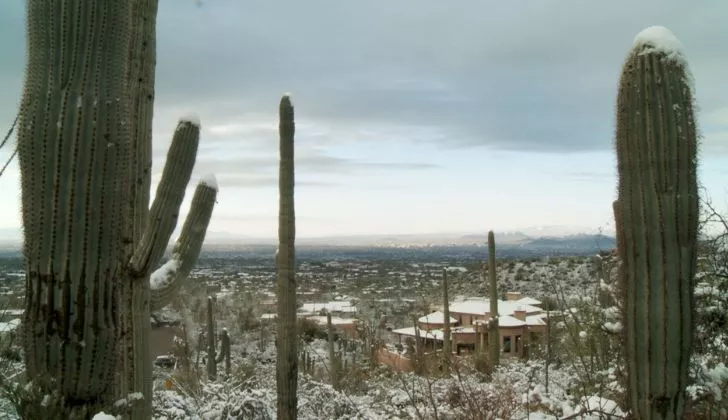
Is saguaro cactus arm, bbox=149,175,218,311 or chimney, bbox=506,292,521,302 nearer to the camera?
saguaro cactus arm, bbox=149,175,218,311

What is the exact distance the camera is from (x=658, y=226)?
3.48 m

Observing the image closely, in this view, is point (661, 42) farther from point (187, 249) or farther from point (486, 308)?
point (486, 308)

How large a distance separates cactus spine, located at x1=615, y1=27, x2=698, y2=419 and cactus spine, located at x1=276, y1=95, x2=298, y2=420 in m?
3.51

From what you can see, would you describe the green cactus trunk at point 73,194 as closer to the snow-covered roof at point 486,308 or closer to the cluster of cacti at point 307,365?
the cluster of cacti at point 307,365

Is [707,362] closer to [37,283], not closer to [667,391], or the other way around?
[667,391]

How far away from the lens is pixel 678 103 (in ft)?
11.6

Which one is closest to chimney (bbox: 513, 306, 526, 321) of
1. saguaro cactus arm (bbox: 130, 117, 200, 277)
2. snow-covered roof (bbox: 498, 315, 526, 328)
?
snow-covered roof (bbox: 498, 315, 526, 328)

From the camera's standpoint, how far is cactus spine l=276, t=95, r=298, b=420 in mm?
6117

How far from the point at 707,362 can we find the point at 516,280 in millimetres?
27378

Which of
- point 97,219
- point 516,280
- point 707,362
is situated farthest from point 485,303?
point 97,219

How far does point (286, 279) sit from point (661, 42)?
4134 mm

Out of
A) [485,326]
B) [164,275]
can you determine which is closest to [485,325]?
[485,326]

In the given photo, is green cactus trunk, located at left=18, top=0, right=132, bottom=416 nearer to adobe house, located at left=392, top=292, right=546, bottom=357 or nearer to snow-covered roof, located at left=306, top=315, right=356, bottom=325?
adobe house, located at left=392, top=292, right=546, bottom=357

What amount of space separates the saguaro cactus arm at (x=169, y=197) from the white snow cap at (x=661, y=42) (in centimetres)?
306
